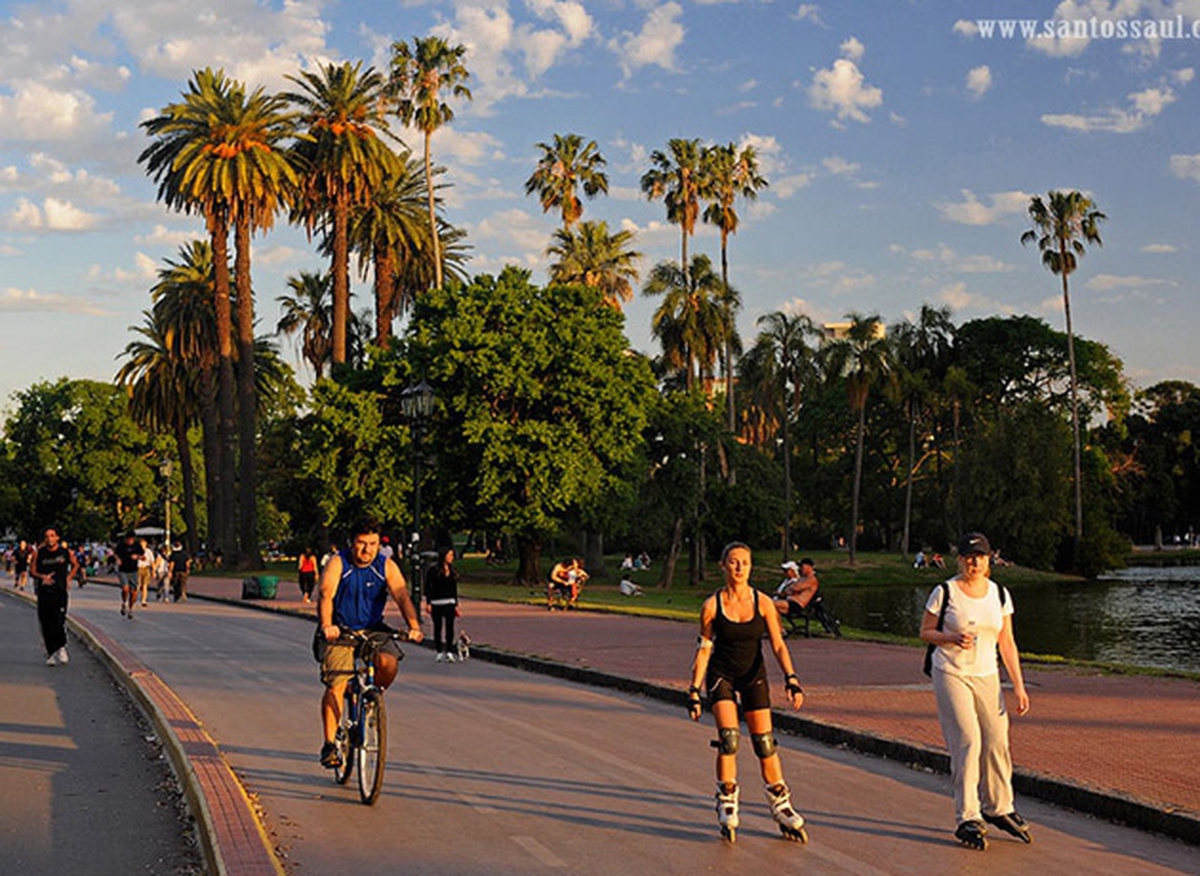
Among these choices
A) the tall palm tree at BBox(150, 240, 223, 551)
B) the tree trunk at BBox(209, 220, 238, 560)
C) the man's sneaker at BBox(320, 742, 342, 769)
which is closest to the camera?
the man's sneaker at BBox(320, 742, 342, 769)

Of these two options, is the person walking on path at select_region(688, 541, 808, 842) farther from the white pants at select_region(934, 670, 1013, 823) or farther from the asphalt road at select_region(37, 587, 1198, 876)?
the white pants at select_region(934, 670, 1013, 823)

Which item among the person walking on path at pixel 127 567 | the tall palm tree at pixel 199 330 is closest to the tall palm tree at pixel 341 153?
the tall palm tree at pixel 199 330

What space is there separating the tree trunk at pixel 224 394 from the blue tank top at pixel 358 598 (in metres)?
59.2

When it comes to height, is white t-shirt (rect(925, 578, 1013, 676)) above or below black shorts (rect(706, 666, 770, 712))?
above

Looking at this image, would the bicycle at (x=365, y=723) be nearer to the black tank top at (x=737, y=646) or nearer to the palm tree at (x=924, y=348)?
the black tank top at (x=737, y=646)

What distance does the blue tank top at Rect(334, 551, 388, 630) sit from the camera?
970 cm

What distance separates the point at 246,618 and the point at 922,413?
2513 inches

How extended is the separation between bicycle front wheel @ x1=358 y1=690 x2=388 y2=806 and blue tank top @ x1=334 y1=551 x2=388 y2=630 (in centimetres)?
50

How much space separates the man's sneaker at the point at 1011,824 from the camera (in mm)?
8281

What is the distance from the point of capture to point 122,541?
33.4m

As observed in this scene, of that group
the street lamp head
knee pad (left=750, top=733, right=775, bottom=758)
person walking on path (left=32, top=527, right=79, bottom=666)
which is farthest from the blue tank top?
the street lamp head

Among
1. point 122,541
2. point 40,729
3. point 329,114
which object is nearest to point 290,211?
point 329,114

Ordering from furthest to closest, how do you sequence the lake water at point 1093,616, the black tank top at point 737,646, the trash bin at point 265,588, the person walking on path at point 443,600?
the trash bin at point 265,588 < the lake water at point 1093,616 < the person walking on path at point 443,600 < the black tank top at point 737,646

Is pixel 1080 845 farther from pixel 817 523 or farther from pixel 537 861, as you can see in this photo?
pixel 817 523
